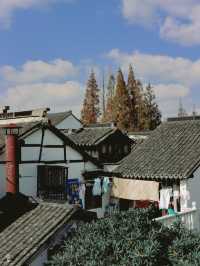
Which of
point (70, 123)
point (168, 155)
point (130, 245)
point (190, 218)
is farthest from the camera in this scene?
point (70, 123)

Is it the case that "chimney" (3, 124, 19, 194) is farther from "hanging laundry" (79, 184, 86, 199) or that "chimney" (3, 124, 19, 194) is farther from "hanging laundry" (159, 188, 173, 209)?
"hanging laundry" (159, 188, 173, 209)

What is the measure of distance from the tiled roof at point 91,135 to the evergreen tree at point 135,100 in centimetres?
2585

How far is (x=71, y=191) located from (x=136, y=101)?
38560 millimetres

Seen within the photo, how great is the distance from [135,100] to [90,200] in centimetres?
3777

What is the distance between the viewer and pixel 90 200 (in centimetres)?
2669

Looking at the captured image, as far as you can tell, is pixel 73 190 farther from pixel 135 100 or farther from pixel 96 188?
pixel 135 100

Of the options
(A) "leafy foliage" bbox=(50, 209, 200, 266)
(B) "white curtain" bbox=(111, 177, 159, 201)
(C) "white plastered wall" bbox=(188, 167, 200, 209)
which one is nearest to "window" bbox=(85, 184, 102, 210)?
(B) "white curtain" bbox=(111, 177, 159, 201)

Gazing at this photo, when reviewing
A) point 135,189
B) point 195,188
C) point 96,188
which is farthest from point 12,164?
point 195,188

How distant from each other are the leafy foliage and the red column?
7426 millimetres

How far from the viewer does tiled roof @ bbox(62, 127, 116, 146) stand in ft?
107

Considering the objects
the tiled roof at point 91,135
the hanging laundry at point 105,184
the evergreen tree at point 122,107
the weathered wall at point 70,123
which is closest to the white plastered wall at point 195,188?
the hanging laundry at point 105,184

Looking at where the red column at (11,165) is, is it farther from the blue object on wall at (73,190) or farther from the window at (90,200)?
the window at (90,200)

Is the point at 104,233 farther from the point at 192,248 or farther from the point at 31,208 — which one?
the point at 31,208

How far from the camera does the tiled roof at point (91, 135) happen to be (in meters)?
32.6
